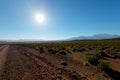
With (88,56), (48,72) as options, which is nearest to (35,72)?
(48,72)

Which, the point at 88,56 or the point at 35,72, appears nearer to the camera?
the point at 35,72

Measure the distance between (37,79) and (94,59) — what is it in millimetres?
7757

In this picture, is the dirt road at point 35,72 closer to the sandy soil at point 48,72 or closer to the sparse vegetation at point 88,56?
the sandy soil at point 48,72

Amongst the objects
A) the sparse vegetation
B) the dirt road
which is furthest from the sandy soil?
the sparse vegetation

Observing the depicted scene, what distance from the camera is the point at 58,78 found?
9.97 meters

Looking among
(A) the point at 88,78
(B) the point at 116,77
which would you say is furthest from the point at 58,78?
(B) the point at 116,77

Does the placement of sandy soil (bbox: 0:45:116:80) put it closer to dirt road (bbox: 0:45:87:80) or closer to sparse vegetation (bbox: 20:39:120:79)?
dirt road (bbox: 0:45:87:80)

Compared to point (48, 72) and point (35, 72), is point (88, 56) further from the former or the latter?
point (35, 72)

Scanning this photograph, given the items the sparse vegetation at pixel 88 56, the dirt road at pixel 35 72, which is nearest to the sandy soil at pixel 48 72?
the dirt road at pixel 35 72

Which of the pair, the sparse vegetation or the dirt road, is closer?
the dirt road

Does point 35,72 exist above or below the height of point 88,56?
below

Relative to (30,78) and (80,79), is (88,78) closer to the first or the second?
(80,79)

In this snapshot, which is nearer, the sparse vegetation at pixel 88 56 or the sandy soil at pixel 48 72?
the sandy soil at pixel 48 72

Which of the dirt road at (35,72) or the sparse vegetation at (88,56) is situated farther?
the sparse vegetation at (88,56)
